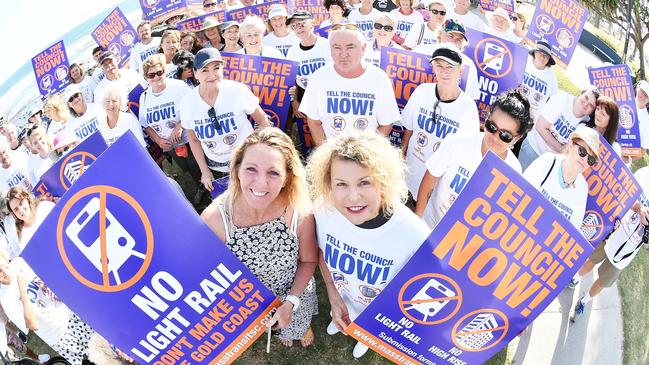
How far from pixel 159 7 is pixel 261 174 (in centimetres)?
934

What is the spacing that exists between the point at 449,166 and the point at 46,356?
464 cm

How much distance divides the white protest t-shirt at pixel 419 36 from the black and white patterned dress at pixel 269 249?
17.2 feet

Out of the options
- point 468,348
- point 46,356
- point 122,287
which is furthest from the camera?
point 46,356

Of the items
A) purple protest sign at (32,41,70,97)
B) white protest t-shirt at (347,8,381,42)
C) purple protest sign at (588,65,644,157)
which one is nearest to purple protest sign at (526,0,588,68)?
purple protest sign at (588,65,644,157)

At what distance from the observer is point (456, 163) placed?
3.62 metres

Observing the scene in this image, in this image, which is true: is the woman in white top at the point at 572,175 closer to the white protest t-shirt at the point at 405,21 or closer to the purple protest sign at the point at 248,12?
the white protest t-shirt at the point at 405,21

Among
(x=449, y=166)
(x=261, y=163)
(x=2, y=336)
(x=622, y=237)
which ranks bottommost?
(x=2, y=336)

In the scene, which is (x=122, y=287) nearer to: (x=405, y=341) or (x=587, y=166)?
(x=405, y=341)

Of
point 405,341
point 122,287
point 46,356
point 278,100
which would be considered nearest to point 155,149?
point 278,100

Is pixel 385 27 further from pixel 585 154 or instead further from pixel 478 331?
pixel 478 331

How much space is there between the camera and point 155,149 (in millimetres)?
5824

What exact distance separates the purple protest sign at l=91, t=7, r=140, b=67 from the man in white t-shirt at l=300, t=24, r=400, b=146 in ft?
21.4

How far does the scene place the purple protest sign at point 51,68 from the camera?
909 centimetres

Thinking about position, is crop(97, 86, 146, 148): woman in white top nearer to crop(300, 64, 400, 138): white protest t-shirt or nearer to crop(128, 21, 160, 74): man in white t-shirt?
crop(300, 64, 400, 138): white protest t-shirt
